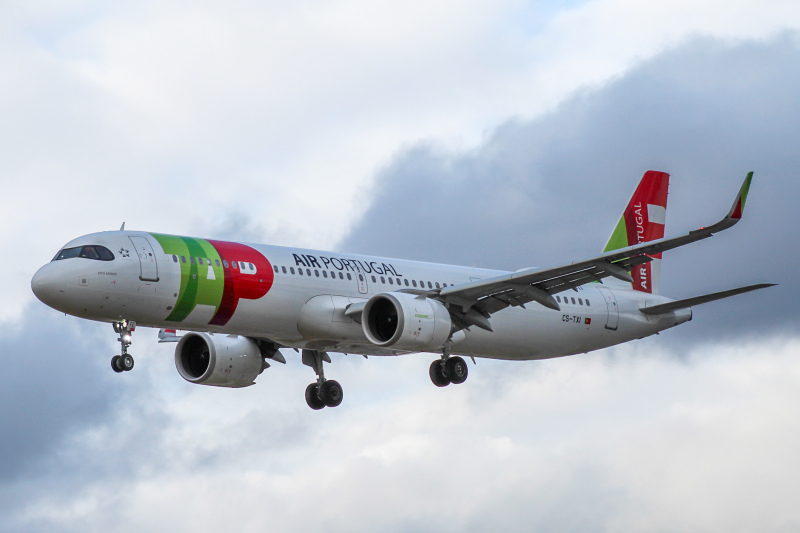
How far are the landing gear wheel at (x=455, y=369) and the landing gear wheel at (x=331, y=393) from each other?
5272 millimetres

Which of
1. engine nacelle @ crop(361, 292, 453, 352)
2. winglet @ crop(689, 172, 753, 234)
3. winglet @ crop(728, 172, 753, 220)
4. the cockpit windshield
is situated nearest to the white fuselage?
the cockpit windshield

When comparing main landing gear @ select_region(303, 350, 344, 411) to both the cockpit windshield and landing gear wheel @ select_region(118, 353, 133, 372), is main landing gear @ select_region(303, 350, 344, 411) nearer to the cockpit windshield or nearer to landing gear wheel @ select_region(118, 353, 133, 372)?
landing gear wheel @ select_region(118, 353, 133, 372)

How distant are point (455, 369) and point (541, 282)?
15.1 ft

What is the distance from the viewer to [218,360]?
1736 inches

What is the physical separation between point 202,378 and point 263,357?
2363mm

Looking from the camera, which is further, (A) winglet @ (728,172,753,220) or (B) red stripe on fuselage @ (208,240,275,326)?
(B) red stripe on fuselage @ (208,240,275,326)

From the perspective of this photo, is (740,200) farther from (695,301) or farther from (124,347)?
(124,347)

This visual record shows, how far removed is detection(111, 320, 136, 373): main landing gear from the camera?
36.3 m

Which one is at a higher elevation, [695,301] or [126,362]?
[695,301]

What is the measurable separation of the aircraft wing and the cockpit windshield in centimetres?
1047

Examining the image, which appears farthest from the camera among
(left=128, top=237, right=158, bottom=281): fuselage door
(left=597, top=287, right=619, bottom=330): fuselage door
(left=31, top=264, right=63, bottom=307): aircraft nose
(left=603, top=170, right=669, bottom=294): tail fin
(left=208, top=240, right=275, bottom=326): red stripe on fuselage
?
(left=603, top=170, right=669, bottom=294): tail fin

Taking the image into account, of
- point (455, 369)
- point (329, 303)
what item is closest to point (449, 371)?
point (455, 369)

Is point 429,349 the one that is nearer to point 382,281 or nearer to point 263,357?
point 382,281

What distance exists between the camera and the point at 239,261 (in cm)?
3869
